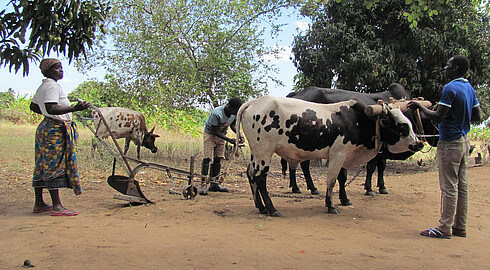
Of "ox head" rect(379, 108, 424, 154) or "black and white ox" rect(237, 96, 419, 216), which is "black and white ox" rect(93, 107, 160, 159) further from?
"ox head" rect(379, 108, 424, 154)

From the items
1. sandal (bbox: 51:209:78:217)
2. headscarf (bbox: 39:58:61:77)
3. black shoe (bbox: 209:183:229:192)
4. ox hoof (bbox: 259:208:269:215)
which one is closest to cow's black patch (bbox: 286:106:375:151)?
ox hoof (bbox: 259:208:269:215)

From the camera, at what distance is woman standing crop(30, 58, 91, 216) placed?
4.93m

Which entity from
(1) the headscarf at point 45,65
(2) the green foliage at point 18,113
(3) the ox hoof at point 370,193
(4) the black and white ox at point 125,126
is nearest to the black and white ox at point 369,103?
(3) the ox hoof at point 370,193

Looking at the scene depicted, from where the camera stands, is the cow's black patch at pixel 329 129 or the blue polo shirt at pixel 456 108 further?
the cow's black patch at pixel 329 129

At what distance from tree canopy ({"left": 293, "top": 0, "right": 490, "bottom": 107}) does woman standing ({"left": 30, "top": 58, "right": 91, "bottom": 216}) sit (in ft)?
25.4

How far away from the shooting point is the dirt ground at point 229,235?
350cm

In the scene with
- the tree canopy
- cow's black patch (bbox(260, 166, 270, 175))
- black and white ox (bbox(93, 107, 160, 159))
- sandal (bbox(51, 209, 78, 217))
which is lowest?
sandal (bbox(51, 209, 78, 217))

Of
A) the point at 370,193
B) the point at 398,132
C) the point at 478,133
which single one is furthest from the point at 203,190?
the point at 478,133

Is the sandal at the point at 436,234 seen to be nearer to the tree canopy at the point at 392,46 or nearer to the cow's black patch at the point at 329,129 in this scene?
the cow's black patch at the point at 329,129

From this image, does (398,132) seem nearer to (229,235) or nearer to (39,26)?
(229,235)

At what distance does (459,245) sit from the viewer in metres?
4.25

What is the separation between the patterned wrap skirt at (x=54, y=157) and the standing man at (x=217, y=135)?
234cm

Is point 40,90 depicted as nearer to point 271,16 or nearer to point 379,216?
point 379,216

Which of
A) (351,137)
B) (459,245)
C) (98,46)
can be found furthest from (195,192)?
(98,46)
